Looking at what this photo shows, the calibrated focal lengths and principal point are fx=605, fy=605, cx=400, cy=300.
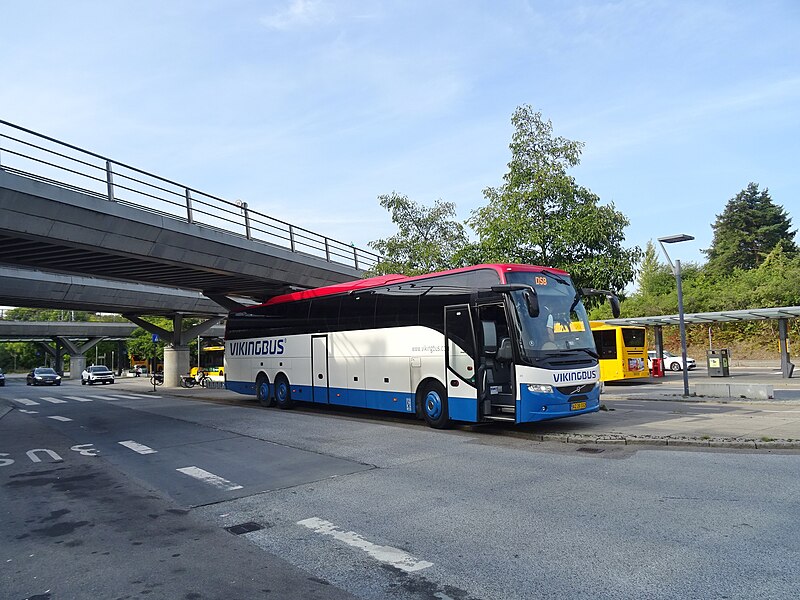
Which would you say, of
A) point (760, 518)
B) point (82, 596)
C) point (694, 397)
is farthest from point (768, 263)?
point (82, 596)

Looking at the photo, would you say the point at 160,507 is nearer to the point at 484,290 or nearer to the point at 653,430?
the point at 484,290

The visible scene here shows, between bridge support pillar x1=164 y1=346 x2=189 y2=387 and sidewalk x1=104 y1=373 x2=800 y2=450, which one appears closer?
sidewalk x1=104 y1=373 x2=800 y2=450

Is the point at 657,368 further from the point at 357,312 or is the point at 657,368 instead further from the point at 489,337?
the point at 489,337

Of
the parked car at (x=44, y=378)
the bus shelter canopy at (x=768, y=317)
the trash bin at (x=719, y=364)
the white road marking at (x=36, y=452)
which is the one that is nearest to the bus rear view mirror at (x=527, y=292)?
the white road marking at (x=36, y=452)

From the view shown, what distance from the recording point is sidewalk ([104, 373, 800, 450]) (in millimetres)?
10453

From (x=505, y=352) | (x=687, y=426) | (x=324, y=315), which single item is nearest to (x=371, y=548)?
(x=505, y=352)

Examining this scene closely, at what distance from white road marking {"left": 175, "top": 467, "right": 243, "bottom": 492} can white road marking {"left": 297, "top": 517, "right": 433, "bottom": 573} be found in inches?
90.1

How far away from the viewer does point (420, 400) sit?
14383 mm

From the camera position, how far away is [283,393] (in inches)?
813

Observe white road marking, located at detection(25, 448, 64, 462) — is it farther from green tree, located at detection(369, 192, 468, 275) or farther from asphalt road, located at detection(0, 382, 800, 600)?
green tree, located at detection(369, 192, 468, 275)

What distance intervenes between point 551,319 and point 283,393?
11.0 m

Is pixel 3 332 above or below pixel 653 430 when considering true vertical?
above

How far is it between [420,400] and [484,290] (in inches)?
127

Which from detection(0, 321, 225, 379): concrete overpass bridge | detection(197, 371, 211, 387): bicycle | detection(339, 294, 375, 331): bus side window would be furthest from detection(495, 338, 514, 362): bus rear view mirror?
detection(0, 321, 225, 379): concrete overpass bridge
